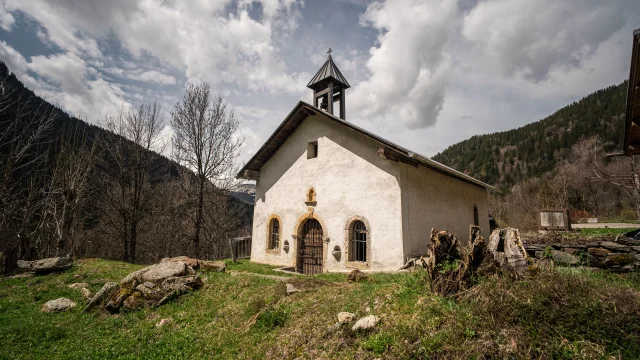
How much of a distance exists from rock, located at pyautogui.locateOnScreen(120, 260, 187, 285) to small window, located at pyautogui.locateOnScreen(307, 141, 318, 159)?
22.8ft

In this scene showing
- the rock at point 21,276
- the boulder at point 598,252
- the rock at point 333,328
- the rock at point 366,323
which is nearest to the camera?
the rock at point 366,323

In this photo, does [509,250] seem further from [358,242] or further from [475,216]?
[475,216]

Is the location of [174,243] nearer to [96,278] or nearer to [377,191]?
[96,278]

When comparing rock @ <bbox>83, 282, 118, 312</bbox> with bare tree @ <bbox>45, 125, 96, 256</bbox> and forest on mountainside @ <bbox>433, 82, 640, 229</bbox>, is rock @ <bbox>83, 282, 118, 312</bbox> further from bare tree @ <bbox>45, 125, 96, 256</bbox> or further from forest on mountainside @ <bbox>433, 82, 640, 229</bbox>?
forest on mountainside @ <bbox>433, 82, 640, 229</bbox>

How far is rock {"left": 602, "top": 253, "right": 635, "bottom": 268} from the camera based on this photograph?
586cm

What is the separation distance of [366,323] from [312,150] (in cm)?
991

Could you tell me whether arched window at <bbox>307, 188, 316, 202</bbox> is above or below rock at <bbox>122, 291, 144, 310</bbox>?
above

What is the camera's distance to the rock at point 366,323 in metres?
4.52

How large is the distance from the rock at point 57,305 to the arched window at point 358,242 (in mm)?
8825

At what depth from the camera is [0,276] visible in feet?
38.1

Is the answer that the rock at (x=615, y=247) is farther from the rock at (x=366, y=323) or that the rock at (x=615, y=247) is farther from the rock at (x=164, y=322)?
the rock at (x=164, y=322)

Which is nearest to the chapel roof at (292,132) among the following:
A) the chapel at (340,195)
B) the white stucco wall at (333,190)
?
the chapel at (340,195)

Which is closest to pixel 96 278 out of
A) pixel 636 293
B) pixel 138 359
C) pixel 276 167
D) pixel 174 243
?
pixel 138 359

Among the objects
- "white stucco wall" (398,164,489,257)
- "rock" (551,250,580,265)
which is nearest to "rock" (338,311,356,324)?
"rock" (551,250,580,265)
